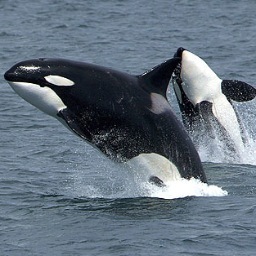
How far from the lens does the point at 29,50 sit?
118 ft

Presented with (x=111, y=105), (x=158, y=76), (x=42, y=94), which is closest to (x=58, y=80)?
(x=42, y=94)

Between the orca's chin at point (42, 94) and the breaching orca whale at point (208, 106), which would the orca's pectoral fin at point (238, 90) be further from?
the orca's chin at point (42, 94)

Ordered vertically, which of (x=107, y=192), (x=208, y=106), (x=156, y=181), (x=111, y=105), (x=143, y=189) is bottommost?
(x=107, y=192)

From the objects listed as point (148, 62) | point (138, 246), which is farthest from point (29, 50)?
point (138, 246)

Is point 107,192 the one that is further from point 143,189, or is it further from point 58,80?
point 58,80

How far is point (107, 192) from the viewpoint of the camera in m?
18.6

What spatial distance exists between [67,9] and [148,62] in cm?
1367

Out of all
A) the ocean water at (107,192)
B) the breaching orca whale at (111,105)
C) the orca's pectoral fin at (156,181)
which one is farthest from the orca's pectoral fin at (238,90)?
the orca's pectoral fin at (156,181)

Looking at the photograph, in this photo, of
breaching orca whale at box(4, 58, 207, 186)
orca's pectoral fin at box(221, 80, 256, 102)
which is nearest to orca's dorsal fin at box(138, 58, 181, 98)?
breaching orca whale at box(4, 58, 207, 186)

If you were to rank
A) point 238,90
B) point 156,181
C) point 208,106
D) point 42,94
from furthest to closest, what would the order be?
point 208,106 → point 238,90 → point 156,181 → point 42,94

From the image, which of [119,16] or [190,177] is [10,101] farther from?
[119,16]

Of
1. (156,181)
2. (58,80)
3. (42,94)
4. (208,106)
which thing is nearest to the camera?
(58,80)

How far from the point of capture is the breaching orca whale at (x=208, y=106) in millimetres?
21734

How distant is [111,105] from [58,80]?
3.03 feet
